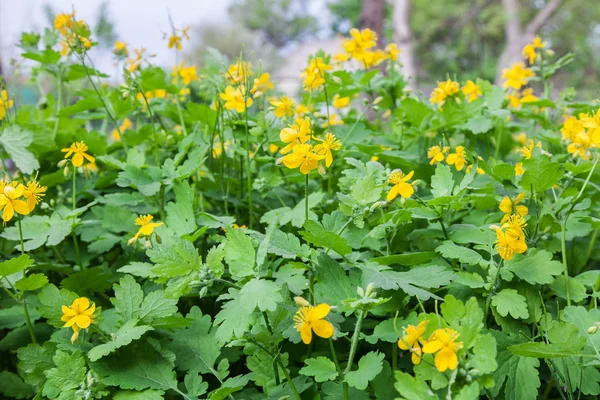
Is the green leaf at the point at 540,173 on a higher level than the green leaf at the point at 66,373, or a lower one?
higher

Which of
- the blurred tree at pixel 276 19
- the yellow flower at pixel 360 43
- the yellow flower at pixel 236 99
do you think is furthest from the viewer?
the blurred tree at pixel 276 19

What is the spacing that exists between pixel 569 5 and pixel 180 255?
22.7 meters

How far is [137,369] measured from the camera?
102 cm

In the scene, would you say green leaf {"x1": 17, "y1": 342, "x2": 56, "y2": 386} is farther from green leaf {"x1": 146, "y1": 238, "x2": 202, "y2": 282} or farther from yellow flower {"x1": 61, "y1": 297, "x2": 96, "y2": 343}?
green leaf {"x1": 146, "y1": 238, "x2": 202, "y2": 282}

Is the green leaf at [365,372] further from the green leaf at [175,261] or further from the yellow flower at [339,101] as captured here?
the yellow flower at [339,101]

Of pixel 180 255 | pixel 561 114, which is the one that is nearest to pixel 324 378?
pixel 180 255

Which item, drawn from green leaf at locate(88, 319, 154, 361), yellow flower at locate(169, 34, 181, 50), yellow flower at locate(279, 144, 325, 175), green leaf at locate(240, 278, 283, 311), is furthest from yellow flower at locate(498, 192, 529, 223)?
yellow flower at locate(169, 34, 181, 50)

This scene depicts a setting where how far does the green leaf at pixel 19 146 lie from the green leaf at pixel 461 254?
1.11 m

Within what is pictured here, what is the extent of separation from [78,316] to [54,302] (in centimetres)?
11

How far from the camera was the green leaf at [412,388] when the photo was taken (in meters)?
0.76

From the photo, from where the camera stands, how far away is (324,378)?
0.87 meters

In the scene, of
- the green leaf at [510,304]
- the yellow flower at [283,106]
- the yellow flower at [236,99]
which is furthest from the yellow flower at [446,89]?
the green leaf at [510,304]

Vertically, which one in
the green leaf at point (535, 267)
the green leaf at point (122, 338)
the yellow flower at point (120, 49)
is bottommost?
the green leaf at point (122, 338)

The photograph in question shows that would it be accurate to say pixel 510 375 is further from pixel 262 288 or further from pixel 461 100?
pixel 461 100
